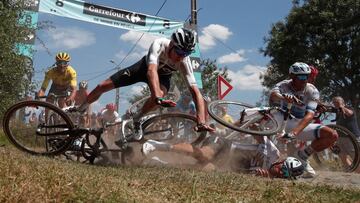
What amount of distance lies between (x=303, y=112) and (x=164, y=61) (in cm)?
257

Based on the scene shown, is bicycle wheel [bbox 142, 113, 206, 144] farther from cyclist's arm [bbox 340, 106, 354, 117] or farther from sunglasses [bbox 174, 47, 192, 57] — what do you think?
cyclist's arm [bbox 340, 106, 354, 117]

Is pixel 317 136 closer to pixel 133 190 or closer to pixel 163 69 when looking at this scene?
pixel 163 69

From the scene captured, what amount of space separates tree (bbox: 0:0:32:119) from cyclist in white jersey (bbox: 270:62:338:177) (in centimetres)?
798

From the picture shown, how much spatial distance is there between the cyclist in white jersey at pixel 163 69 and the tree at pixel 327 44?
19.1 meters

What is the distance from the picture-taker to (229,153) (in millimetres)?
7633

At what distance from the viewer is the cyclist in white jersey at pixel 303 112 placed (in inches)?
297

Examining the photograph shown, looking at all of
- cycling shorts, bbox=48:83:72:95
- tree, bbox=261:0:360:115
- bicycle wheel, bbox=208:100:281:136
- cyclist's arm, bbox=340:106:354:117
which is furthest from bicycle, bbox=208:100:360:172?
tree, bbox=261:0:360:115

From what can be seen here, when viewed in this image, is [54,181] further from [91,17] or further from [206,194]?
[91,17]

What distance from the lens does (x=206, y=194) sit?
390cm

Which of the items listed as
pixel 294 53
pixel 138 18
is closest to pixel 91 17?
pixel 138 18

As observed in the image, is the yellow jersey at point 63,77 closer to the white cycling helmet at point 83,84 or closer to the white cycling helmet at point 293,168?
the white cycling helmet at point 83,84

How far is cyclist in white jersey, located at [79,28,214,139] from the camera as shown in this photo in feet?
21.1

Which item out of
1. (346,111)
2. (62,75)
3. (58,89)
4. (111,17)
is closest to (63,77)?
(62,75)

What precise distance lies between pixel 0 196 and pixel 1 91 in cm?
1079
